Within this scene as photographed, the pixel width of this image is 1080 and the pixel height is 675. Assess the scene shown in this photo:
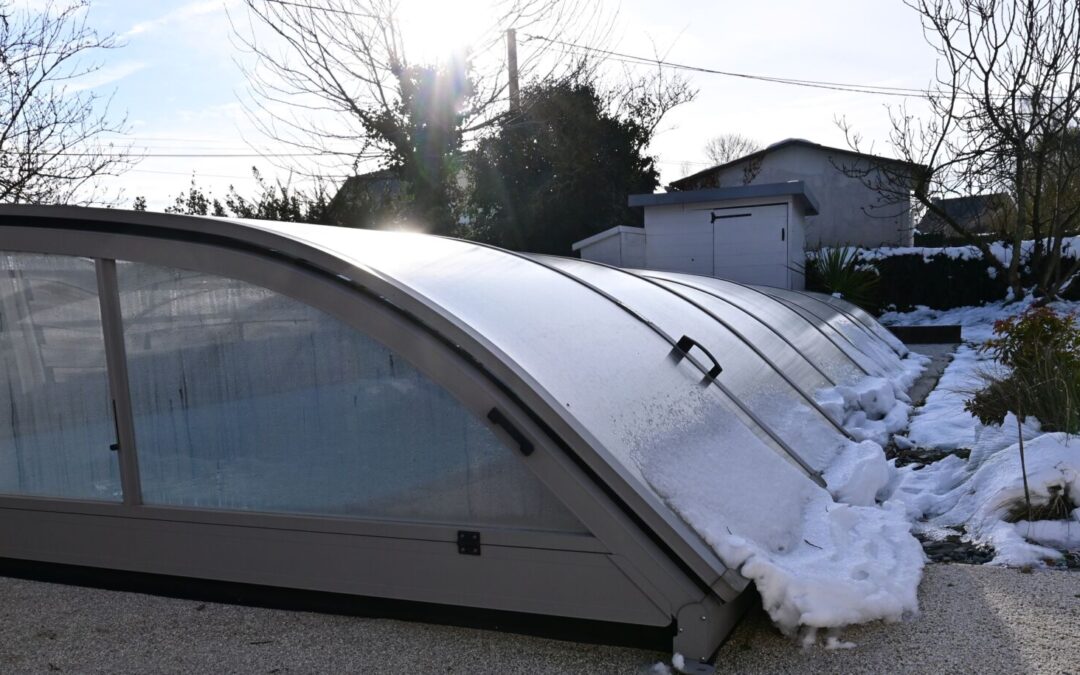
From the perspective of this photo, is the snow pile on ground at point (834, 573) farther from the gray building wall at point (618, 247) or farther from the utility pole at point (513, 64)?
the utility pole at point (513, 64)

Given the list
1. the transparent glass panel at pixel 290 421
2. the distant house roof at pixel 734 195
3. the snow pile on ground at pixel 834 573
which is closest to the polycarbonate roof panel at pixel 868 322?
the distant house roof at pixel 734 195

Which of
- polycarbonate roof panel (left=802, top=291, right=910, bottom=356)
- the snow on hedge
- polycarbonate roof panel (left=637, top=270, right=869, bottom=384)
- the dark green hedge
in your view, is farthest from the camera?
the dark green hedge

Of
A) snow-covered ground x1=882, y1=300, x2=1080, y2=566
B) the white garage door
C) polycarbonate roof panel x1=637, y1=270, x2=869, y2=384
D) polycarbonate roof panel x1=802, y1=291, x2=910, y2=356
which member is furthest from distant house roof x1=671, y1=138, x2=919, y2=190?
snow-covered ground x1=882, y1=300, x2=1080, y2=566

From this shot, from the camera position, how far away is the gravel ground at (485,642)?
8.12ft

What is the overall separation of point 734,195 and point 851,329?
457 centimetres

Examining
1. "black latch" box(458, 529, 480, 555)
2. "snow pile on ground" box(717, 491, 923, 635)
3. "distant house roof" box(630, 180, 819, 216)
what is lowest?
"snow pile on ground" box(717, 491, 923, 635)

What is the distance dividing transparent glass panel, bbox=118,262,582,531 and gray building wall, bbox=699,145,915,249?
1873cm

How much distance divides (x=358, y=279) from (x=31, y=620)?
1852 millimetres

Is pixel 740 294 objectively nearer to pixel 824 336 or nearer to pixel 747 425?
pixel 824 336

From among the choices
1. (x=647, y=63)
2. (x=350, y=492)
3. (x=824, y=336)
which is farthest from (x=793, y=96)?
(x=350, y=492)

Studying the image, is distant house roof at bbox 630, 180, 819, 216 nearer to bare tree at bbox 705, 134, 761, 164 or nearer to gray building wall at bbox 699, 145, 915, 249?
gray building wall at bbox 699, 145, 915, 249

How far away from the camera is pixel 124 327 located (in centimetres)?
327

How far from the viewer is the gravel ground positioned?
2475mm

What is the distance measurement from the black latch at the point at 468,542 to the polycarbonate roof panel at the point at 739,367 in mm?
1761
